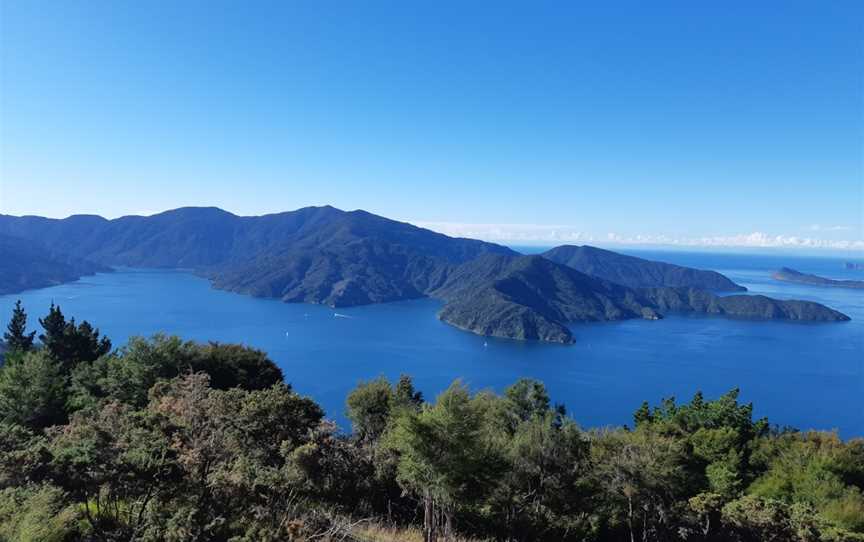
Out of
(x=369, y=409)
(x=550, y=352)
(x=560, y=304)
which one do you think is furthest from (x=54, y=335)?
(x=560, y=304)

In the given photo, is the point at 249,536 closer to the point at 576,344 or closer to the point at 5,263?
the point at 576,344

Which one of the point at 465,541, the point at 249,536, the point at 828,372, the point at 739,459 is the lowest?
the point at 828,372

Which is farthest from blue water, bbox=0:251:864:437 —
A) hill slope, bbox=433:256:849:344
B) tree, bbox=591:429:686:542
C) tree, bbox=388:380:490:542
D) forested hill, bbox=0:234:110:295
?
tree, bbox=388:380:490:542

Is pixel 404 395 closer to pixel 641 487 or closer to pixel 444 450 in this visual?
pixel 641 487

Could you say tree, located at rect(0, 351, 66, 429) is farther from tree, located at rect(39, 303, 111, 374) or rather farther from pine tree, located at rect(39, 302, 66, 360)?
pine tree, located at rect(39, 302, 66, 360)

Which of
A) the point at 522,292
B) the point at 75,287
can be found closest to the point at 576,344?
the point at 522,292

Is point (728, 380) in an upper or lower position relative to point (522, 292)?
lower

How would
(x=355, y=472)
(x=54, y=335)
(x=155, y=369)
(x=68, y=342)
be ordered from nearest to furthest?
(x=355, y=472)
(x=155, y=369)
(x=68, y=342)
(x=54, y=335)
